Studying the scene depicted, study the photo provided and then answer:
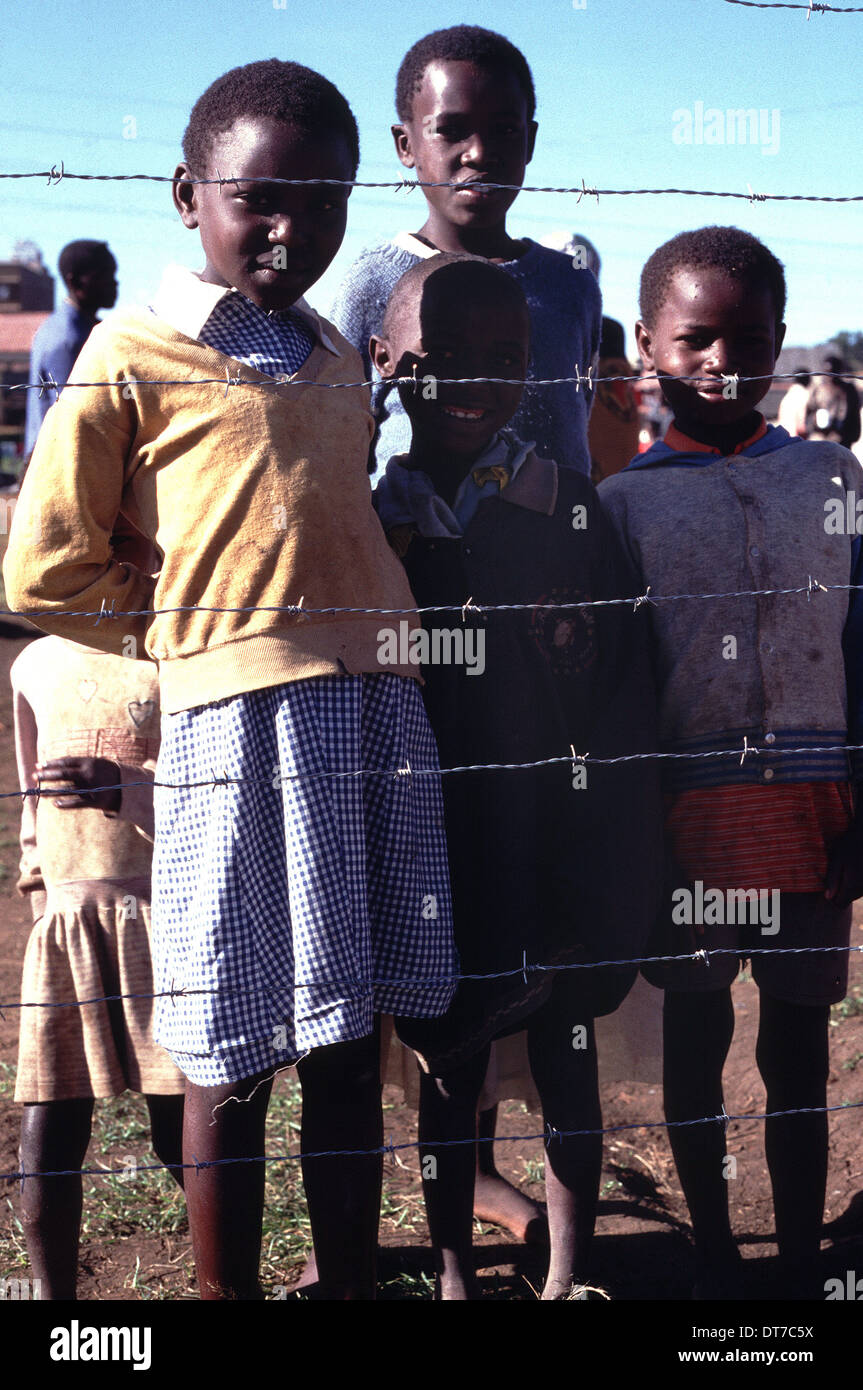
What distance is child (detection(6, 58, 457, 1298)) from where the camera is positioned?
5.90 ft

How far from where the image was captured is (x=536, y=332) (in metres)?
2.49

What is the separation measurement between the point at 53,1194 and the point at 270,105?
1.72 metres

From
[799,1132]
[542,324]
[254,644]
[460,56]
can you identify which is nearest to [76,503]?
[254,644]

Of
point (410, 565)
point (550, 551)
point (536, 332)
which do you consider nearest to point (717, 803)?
point (550, 551)

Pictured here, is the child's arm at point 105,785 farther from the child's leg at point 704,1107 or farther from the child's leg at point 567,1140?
the child's leg at point 704,1107

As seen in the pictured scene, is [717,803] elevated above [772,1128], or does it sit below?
above

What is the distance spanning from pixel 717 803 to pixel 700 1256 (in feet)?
2.62

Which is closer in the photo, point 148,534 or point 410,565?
point 148,534

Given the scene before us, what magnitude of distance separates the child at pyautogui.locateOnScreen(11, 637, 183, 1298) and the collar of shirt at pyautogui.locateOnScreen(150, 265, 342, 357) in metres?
0.68

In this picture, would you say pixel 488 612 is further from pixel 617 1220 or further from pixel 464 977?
pixel 617 1220

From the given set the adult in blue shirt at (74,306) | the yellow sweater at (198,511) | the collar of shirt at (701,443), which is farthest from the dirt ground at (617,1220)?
the adult in blue shirt at (74,306)

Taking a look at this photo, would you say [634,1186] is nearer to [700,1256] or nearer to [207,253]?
[700,1256]

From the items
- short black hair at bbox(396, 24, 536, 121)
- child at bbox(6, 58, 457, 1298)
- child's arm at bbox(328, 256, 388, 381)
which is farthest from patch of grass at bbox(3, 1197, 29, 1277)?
short black hair at bbox(396, 24, 536, 121)

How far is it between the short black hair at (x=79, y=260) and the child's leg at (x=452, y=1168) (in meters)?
4.65
